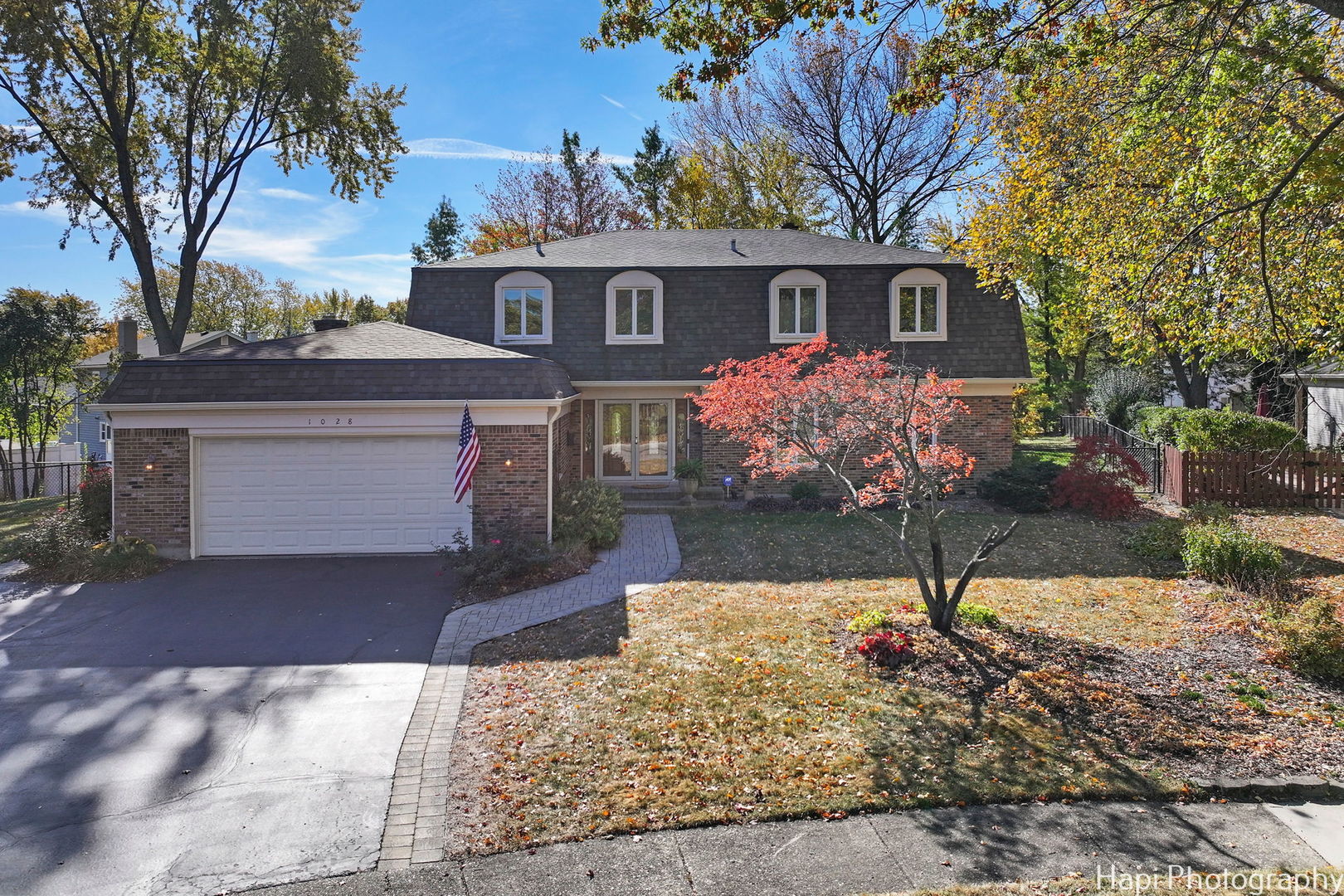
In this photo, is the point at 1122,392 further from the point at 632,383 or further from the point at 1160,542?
the point at 632,383

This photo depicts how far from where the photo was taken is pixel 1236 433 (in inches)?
680

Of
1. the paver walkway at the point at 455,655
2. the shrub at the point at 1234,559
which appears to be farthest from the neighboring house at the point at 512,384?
the shrub at the point at 1234,559

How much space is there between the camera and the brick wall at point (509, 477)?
12.4 meters

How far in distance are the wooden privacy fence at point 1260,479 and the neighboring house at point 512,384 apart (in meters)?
3.71

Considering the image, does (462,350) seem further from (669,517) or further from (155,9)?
(155,9)

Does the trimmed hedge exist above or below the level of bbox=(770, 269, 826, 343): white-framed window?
below

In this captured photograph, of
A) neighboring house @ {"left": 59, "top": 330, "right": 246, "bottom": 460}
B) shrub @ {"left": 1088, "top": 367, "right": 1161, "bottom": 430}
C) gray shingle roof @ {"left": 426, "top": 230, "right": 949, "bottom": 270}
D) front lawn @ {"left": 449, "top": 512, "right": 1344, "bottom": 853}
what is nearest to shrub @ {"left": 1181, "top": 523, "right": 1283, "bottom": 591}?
front lawn @ {"left": 449, "top": 512, "right": 1344, "bottom": 853}

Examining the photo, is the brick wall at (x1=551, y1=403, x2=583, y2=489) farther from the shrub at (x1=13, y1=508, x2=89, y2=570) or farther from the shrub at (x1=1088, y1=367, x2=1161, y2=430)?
the shrub at (x1=1088, y1=367, x2=1161, y2=430)

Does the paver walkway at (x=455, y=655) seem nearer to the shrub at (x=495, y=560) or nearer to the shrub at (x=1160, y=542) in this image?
the shrub at (x=495, y=560)

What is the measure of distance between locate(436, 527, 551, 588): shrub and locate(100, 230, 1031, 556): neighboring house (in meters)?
0.99

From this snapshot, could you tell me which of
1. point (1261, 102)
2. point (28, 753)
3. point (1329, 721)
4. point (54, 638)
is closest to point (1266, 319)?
point (1261, 102)

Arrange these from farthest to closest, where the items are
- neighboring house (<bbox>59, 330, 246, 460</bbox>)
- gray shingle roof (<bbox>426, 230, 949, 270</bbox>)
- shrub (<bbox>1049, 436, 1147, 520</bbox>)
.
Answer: neighboring house (<bbox>59, 330, 246, 460</bbox>)
gray shingle roof (<bbox>426, 230, 949, 270</bbox>)
shrub (<bbox>1049, 436, 1147, 520</bbox>)

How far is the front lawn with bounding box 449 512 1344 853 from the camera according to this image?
17.0 ft

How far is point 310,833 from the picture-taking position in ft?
16.1
